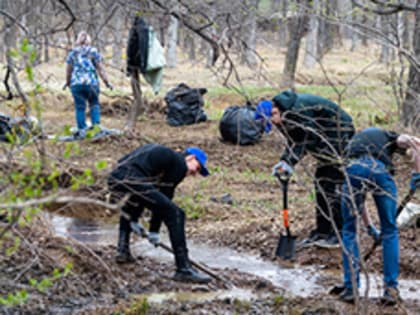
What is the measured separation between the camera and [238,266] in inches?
335

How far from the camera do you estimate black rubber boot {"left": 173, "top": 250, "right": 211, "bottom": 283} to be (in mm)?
7582

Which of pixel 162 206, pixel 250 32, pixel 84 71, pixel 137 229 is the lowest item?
pixel 137 229

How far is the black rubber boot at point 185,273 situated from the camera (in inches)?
299

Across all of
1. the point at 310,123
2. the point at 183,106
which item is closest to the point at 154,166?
the point at 310,123

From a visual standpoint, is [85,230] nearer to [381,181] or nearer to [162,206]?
[162,206]

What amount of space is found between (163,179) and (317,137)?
69.2 inches

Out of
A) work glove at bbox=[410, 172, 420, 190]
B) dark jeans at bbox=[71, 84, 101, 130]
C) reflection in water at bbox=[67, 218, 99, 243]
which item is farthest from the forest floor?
work glove at bbox=[410, 172, 420, 190]

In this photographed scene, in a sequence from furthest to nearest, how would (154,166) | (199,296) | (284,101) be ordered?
(284,101) < (154,166) < (199,296)

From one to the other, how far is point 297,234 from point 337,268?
1.03 meters

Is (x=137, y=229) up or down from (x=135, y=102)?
down

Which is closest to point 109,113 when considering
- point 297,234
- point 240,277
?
point 297,234

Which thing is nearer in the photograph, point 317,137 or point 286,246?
point 317,137

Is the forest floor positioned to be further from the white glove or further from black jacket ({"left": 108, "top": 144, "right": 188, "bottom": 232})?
the white glove

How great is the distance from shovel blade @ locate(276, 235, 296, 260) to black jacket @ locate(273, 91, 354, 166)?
92 centimetres
